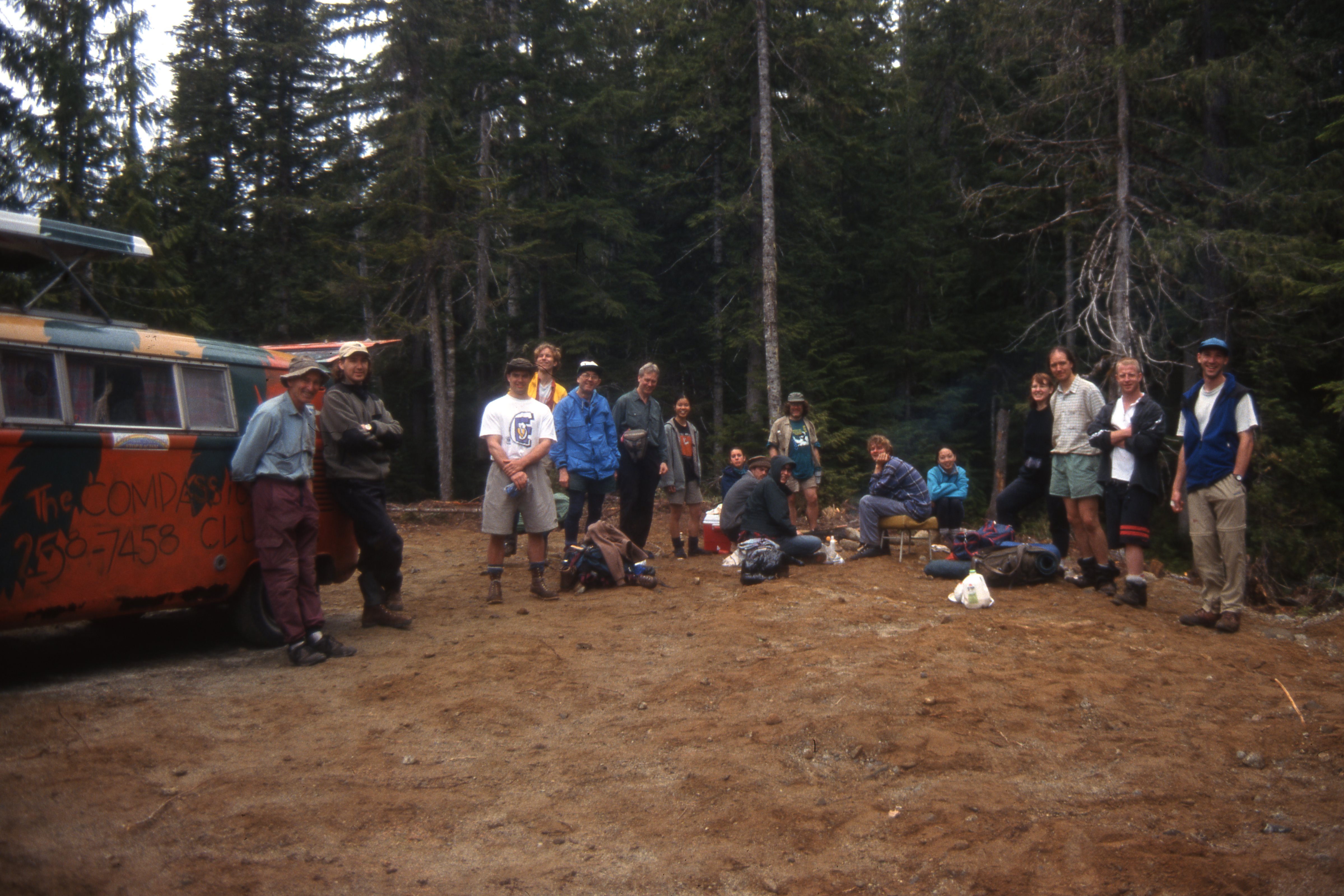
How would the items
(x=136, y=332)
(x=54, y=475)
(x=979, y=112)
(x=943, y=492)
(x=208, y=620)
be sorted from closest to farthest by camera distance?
1. (x=54, y=475)
2. (x=136, y=332)
3. (x=208, y=620)
4. (x=943, y=492)
5. (x=979, y=112)

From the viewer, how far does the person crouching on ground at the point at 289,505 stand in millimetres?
5957

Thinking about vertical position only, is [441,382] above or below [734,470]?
above

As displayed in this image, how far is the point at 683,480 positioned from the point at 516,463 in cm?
300

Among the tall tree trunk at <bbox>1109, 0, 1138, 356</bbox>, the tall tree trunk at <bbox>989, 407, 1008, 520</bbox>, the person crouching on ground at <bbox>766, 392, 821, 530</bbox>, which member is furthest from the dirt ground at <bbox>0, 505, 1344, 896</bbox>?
the tall tree trunk at <bbox>1109, 0, 1138, 356</bbox>

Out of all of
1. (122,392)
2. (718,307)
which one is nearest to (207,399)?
(122,392)

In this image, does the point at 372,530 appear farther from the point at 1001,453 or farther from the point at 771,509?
the point at 1001,453

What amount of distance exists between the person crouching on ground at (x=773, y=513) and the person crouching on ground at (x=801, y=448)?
143cm

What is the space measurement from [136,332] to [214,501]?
3.95ft

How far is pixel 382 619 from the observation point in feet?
23.4

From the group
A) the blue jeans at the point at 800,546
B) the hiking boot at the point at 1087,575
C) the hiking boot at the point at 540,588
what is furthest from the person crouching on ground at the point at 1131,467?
the hiking boot at the point at 540,588

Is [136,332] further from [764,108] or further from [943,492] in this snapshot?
[764,108]

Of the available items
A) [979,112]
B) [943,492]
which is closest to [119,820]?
[943,492]

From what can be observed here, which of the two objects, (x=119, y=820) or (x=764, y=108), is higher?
(x=764, y=108)

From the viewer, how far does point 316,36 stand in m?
25.6
